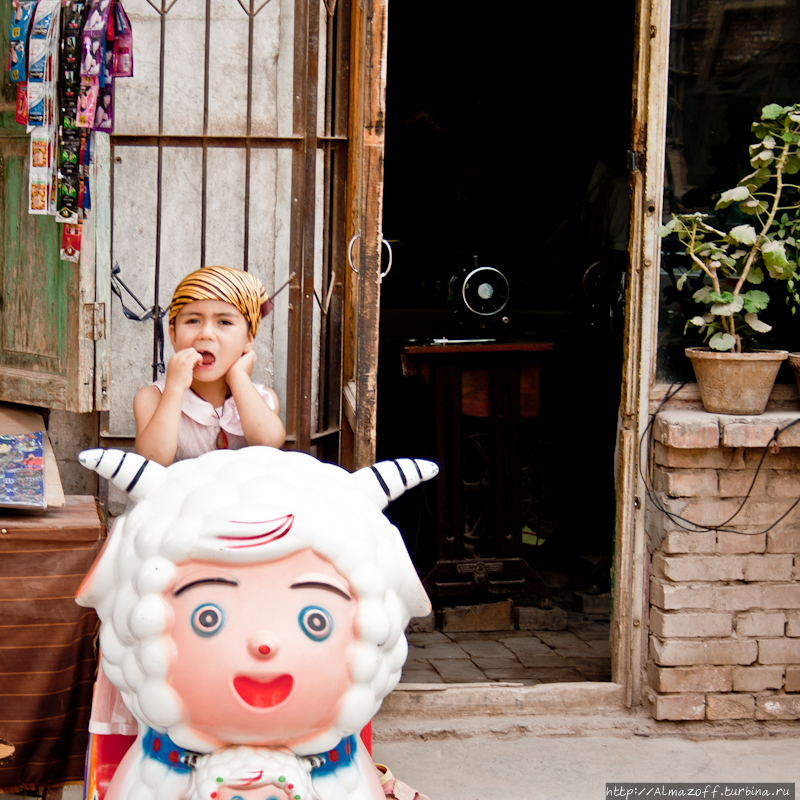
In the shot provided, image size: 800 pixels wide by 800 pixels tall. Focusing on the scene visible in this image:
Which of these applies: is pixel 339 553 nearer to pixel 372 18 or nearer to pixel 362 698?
pixel 362 698

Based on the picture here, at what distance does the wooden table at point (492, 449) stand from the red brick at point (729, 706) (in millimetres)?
1367

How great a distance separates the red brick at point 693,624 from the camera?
12.6ft

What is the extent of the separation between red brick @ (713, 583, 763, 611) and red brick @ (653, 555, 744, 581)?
0.14ft

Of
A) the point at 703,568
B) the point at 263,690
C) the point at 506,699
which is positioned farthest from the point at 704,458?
the point at 263,690

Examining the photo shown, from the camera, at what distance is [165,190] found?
3828 millimetres

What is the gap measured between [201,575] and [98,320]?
181 centimetres

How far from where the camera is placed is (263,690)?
82.5 inches

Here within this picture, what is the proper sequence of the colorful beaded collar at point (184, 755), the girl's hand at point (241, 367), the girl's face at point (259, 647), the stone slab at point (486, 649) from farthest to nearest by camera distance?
the stone slab at point (486, 649), the girl's hand at point (241, 367), the colorful beaded collar at point (184, 755), the girl's face at point (259, 647)

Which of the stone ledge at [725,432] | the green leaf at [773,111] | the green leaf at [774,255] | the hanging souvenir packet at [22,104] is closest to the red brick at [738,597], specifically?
the stone ledge at [725,432]

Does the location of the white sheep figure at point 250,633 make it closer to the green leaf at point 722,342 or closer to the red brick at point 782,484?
the green leaf at point 722,342

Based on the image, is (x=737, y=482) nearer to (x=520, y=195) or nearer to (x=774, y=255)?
(x=774, y=255)

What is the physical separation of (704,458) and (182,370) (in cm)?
211

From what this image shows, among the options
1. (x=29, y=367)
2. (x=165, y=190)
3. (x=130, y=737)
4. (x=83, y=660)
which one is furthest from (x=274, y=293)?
(x=130, y=737)

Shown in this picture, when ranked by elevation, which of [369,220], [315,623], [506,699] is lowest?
[506,699]
